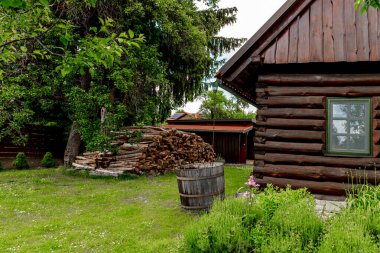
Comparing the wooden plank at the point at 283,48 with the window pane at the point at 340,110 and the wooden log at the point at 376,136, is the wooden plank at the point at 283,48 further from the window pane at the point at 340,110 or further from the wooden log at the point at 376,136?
Answer: the wooden log at the point at 376,136

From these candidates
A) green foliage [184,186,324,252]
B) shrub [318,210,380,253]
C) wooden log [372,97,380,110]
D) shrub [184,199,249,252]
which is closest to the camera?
shrub [318,210,380,253]

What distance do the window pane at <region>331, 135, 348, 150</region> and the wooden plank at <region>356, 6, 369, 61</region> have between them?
1836 millimetres

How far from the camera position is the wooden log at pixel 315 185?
21.9 ft

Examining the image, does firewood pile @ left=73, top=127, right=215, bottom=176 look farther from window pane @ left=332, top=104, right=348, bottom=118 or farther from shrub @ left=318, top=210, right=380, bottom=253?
shrub @ left=318, top=210, right=380, bottom=253

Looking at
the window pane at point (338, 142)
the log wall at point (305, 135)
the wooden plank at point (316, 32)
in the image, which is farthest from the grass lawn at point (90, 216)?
the wooden plank at point (316, 32)

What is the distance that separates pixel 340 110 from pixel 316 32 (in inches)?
78.3

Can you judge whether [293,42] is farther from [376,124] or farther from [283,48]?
[376,124]

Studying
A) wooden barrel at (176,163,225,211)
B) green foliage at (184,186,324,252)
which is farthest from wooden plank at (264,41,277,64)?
green foliage at (184,186,324,252)

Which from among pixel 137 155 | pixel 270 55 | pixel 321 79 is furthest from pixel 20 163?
pixel 321 79

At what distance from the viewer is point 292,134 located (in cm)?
719

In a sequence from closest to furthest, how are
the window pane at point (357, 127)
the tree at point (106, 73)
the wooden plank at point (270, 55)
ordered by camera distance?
the window pane at point (357, 127) < the wooden plank at point (270, 55) < the tree at point (106, 73)

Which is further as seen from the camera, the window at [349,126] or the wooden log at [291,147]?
the wooden log at [291,147]

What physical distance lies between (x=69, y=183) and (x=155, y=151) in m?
4.40

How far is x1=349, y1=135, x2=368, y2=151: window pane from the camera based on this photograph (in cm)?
663
